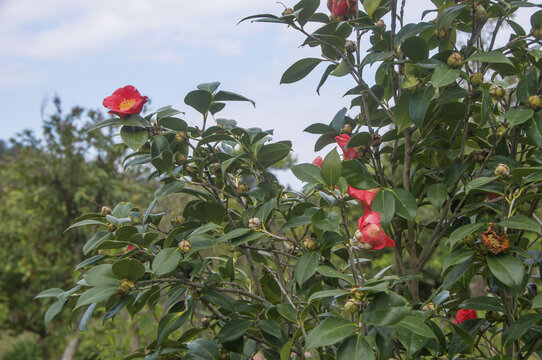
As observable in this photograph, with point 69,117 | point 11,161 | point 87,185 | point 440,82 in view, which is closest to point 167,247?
point 440,82

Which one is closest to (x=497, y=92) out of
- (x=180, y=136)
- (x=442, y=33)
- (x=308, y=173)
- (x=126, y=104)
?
(x=442, y=33)

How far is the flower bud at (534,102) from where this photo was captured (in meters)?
0.86

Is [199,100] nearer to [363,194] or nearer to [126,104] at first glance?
[126,104]

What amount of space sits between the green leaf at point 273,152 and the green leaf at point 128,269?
36cm

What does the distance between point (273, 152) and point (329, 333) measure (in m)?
0.45

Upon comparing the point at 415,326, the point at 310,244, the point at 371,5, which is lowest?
the point at 415,326

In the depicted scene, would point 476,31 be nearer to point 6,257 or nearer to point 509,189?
point 509,189

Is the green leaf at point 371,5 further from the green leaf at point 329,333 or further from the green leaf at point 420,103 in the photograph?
the green leaf at point 329,333

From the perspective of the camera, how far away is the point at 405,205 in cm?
85

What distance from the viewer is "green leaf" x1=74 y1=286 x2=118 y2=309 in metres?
0.78

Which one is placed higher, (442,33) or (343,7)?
(343,7)

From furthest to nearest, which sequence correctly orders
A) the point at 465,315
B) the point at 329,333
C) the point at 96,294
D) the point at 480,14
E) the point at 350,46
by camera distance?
1. the point at 465,315
2. the point at 350,46
3. the point at 480,14
4. the point at 96,294
5. the point at 329,333

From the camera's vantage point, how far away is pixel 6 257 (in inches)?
243

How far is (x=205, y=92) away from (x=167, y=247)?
33 cm
